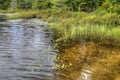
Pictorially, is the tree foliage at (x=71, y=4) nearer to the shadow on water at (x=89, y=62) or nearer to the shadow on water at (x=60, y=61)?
the shadow on water at (x=89, y=62)

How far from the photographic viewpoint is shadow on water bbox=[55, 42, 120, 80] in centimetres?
1076

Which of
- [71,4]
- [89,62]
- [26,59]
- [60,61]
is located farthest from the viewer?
[71,4]

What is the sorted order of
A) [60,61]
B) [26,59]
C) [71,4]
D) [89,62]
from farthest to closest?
[71,4], [26,59], [60,61], [89,62]

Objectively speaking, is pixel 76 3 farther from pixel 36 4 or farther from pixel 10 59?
pixel 10 59

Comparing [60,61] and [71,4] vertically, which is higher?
[60,61]

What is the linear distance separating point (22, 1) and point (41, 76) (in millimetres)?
66711

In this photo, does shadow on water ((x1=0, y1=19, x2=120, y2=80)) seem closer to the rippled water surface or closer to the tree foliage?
the rippled water surface

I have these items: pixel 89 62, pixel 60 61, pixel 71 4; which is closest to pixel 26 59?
pixel 60 61

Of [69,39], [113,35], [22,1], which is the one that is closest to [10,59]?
[69,39]

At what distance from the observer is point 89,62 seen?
12.8m

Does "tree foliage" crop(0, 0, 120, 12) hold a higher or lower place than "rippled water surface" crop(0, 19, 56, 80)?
lower

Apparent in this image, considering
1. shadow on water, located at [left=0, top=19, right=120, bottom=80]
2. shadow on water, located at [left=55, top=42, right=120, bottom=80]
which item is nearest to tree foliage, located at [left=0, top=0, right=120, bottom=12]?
shadow on water, located at [left=55, top=42, right=120, bottom=80]

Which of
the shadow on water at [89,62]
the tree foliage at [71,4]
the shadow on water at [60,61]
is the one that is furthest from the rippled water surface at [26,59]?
the tree foliage at [71,4]

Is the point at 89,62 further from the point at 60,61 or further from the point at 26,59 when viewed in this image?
the point at 26,59
